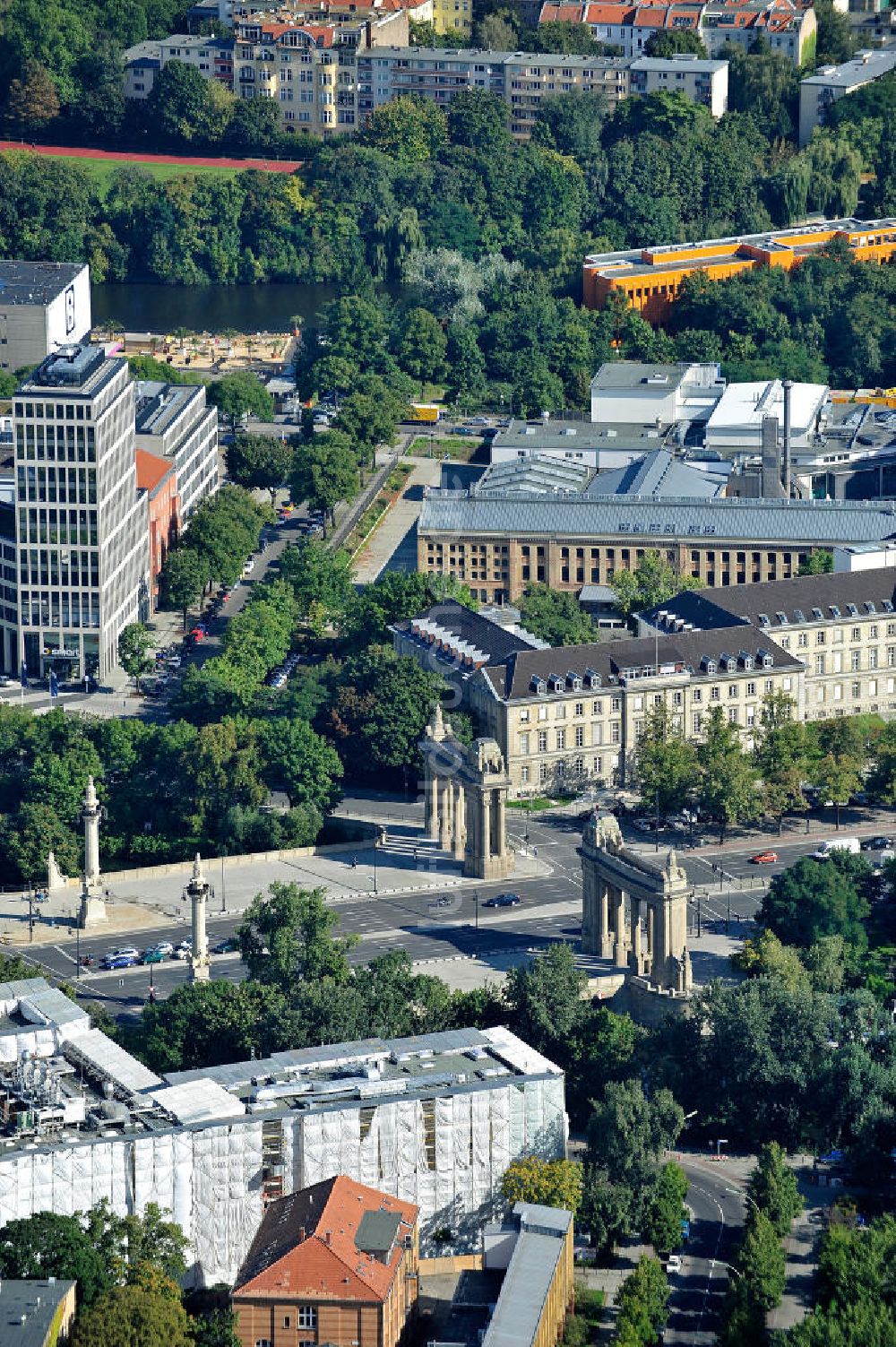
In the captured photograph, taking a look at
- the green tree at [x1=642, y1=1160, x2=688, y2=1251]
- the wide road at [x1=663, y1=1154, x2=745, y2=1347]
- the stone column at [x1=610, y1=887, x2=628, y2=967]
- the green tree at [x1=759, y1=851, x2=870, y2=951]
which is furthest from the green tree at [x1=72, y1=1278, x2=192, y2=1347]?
the green tree at [x1=759, y1=851, x2=870, y2=951]

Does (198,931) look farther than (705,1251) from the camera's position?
A: Yes

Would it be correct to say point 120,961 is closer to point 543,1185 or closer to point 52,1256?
point 543,1185

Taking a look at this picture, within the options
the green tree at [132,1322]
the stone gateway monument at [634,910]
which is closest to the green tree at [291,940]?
the stone gateway monument at [634,910]

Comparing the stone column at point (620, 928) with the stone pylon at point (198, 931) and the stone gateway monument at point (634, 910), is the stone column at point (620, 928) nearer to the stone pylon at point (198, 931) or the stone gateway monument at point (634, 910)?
the stone gateway monument at point (634, 910)

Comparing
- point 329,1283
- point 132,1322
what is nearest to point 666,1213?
point 329,1283

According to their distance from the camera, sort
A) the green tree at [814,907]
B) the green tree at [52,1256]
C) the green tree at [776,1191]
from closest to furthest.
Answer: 1. the green tree at [52,1256]
2. the green tree at [776,1191]
3. the green tree at [814,907]

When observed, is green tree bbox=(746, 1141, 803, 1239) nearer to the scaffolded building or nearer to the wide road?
the wide road
